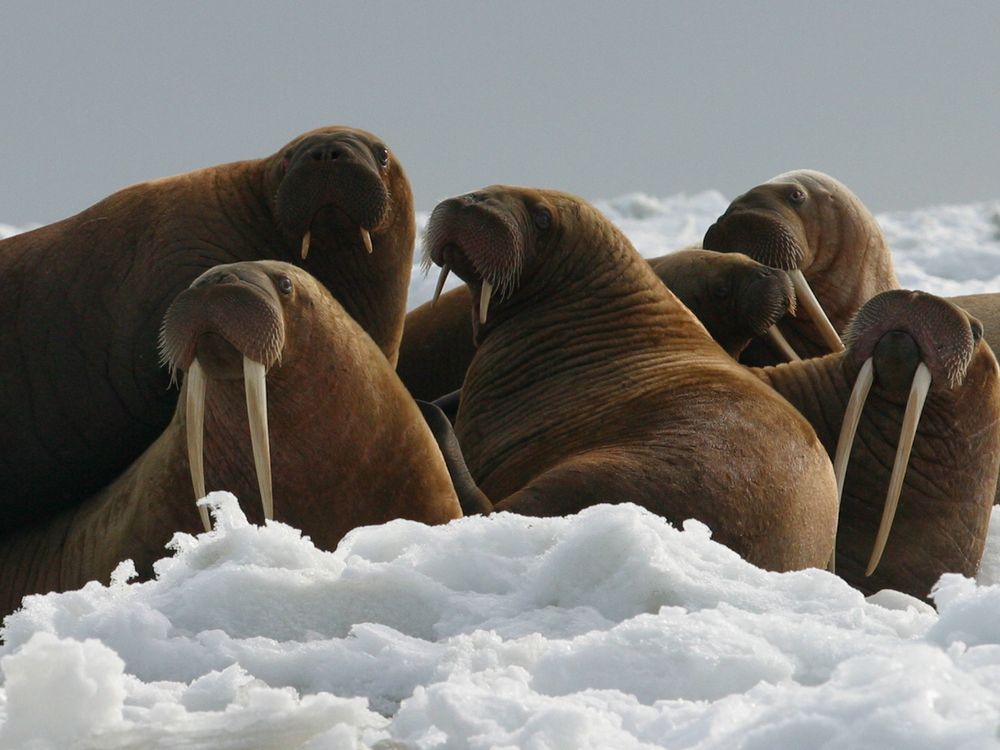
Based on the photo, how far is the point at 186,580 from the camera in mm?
3365

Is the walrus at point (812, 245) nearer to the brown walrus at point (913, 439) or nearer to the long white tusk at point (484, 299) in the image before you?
the brown walrus at point (913, 439)

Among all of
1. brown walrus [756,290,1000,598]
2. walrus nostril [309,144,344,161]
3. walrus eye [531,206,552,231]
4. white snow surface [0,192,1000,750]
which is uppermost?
walrus nostril [309,144,344,161]

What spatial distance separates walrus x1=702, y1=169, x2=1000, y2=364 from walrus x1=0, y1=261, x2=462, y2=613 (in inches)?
106

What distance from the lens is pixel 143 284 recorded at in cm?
625

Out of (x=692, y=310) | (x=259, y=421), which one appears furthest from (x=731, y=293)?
(x=259, y=421)

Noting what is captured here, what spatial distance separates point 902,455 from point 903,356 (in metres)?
0.39

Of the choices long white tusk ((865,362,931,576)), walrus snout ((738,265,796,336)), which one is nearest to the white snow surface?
long white tusk ((865,362,931,576))

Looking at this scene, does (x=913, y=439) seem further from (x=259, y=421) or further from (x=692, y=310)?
(x=259, y=421)

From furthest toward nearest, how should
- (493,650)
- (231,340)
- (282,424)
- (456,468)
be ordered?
(456,468)
(282,424)
(231,340)
(493,650)

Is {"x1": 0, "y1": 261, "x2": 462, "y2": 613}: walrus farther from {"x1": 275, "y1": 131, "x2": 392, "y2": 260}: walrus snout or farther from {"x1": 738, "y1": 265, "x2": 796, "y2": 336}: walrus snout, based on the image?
{"x1": 738, "y1": 265, "x2": 796, "y2": 336}: walrus snout

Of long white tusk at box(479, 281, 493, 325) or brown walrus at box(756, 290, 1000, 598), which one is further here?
long white tusk at box(479, 281, 493, 325)

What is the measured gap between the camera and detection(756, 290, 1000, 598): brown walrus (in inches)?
242

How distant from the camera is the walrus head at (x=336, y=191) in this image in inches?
243

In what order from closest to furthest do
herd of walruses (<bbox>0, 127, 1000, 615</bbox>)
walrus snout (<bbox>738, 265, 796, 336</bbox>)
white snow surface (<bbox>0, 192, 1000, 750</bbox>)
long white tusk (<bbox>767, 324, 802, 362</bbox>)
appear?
1. white snow surface (<bbox>0, 192, 1000, 750</bbox>)
2. herd of walruses (<bbox>0, 127, 1000, 615</bbox>)
3. walrus snout (<bbox>738, 265, 796, 336</bbox>)
4. long white tusk (<bbox>767, 324, 802, 362</bbox>)
